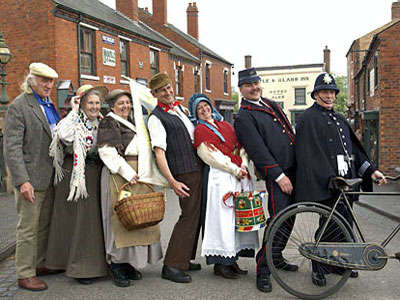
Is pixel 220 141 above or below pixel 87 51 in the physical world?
below

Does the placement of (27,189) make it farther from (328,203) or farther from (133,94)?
(328,203)

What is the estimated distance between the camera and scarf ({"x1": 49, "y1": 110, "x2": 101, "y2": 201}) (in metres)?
4.29

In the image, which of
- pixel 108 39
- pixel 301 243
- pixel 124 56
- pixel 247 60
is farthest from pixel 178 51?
pixel 301 243

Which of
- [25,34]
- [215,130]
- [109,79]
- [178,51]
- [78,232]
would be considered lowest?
[78,232]

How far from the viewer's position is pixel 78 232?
4371mm

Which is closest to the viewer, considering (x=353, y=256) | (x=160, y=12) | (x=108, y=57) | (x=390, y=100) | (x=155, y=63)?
(x=353, y=256)

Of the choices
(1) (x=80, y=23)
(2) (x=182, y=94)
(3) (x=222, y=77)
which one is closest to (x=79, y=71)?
(1) (x=80, y=23)

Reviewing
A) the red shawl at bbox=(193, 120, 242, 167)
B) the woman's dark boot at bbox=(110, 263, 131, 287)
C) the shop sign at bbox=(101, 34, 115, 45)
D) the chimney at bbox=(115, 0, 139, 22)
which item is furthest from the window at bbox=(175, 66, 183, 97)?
the woman's dark boot at bbox=(110, 263, 131, 287)

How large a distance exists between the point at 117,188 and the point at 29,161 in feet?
2.97

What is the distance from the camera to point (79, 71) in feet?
51.9

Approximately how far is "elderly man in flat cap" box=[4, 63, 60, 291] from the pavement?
32 cm

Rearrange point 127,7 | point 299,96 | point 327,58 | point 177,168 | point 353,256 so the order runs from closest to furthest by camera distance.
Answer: point 353,256
point 177,168
point 127,7
point 299,96
point 327,58

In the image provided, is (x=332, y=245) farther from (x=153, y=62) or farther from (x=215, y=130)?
(x=153, y=62)

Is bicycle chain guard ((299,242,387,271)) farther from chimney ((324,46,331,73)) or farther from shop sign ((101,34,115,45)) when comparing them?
chimney ((324,46,331,73))
